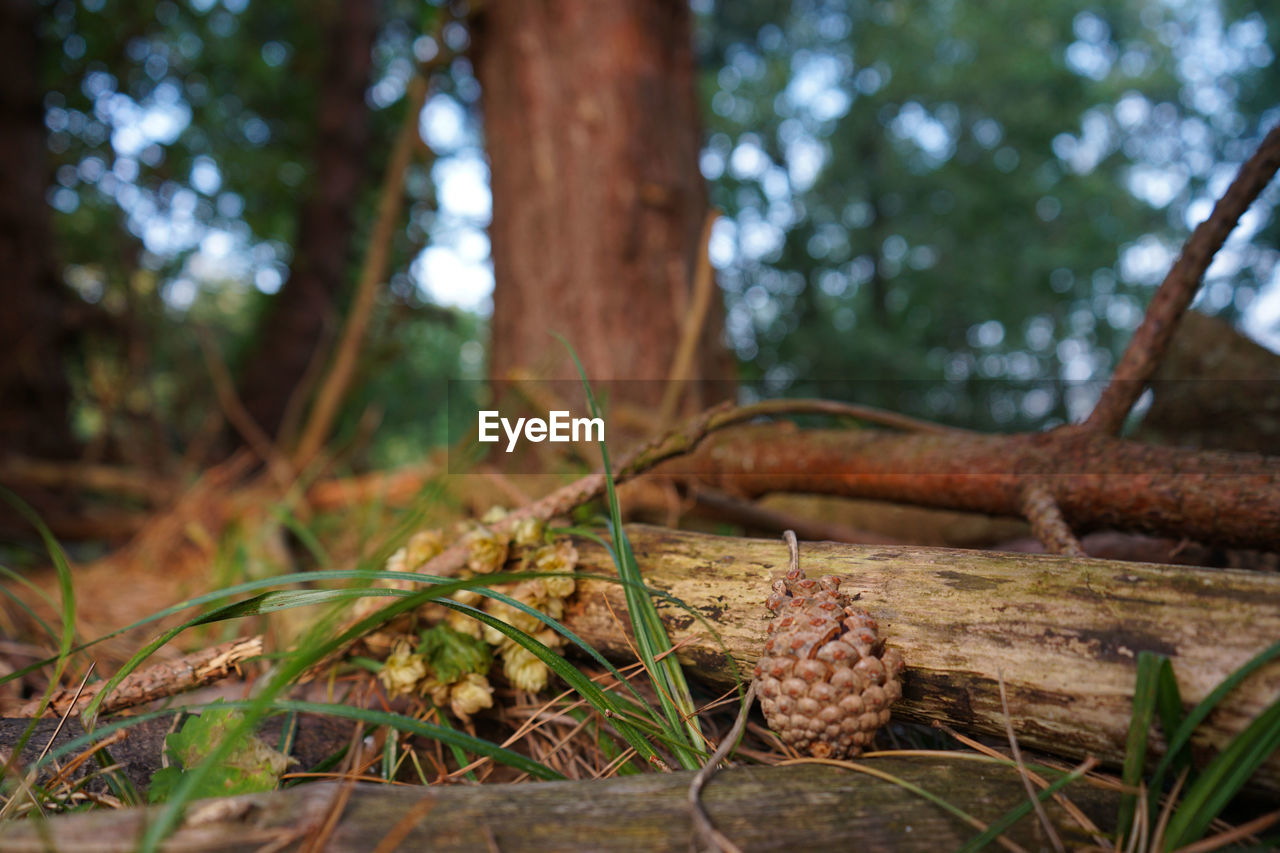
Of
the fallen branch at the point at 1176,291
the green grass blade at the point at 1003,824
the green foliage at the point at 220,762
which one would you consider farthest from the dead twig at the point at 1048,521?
the green foliage at the point at 220,762

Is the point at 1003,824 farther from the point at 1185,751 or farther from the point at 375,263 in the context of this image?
the point at 375,263

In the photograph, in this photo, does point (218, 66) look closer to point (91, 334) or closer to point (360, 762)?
point (91, 334)

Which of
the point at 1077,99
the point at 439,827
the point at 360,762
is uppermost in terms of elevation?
the point at 1077,99

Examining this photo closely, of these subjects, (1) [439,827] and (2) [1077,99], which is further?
(2) [1077,99]

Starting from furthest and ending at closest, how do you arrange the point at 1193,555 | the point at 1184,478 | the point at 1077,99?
1. the point at 1077,99
2. the point at 1193,555
3. the point at 1184,478

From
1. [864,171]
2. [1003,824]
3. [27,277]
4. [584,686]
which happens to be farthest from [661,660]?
[864,171]

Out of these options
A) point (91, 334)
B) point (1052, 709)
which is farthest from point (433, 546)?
point (91, 334)

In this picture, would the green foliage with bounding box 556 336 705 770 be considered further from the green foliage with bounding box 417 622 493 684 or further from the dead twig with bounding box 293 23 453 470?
the dead twig with bounding box 293 23 453 470

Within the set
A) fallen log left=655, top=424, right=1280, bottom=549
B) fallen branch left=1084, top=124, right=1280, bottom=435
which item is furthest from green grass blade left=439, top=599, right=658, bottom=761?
fallen branch left=1084, top=124, right=1280, bottom=435
